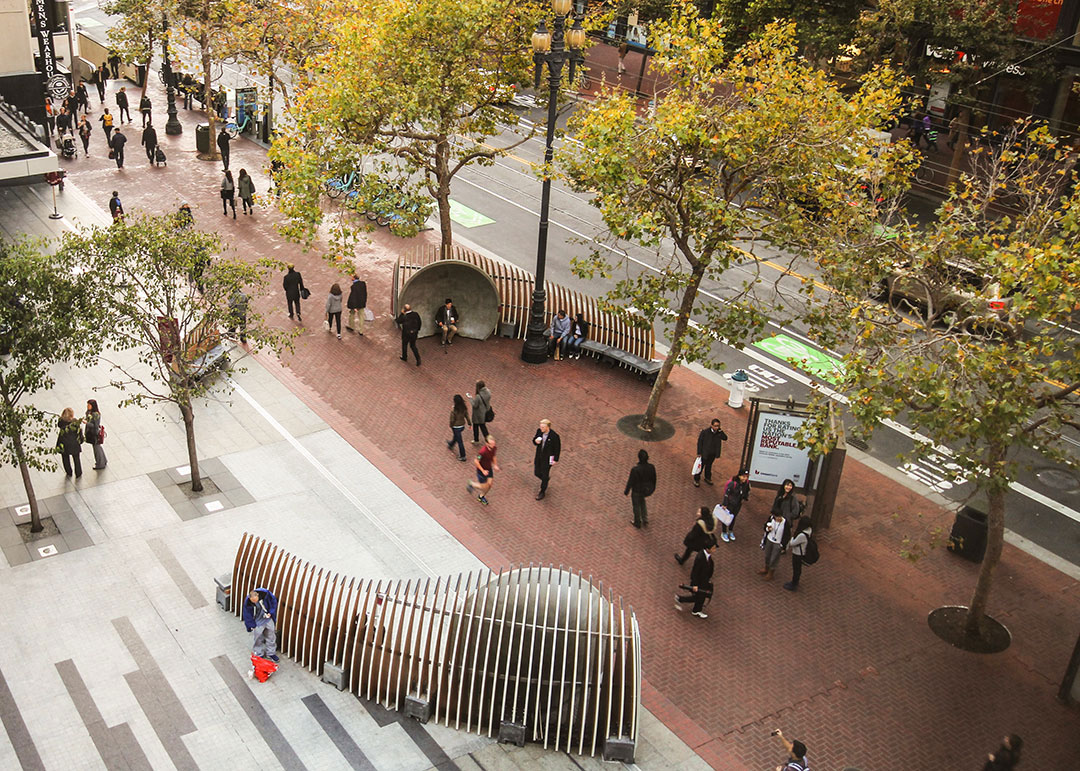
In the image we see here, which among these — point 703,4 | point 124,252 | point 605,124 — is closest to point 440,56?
point 605,124

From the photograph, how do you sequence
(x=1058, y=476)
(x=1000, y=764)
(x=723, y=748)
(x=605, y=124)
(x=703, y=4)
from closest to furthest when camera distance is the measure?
(x=1000, y=764) → (x=723, y=748) → (x=605, y=124) → (x=1058, y=476) → (x=703, y=4)

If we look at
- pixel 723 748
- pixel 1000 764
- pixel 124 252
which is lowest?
pixel 723 748

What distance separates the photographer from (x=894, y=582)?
18.0 meters

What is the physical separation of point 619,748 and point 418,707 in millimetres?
2595

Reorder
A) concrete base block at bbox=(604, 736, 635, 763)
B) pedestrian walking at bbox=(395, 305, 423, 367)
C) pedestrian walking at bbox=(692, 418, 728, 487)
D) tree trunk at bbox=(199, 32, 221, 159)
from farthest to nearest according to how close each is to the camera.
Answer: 1. tree trunk at bbox=(199, 32, 221, 159)
2. pedestrian walking at bbox=(395, 305, 423, 367)
3. pedestrian walking at bbox=(692, 418, 728, 487)
4. concrete base block at bbox=(604, 736, 635, 763)

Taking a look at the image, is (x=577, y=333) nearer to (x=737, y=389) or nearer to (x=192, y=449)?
(x=737, y=389)

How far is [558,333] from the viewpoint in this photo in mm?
24641

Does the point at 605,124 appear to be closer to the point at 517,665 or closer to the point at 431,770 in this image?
the point at 517,665

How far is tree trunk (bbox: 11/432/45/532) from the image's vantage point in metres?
16.5

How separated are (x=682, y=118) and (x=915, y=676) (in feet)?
30.9

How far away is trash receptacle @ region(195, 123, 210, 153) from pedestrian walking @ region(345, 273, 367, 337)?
1597cm

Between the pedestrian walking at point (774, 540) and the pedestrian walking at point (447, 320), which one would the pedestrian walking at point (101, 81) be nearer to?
the pedestrian walking at point (447, 320)

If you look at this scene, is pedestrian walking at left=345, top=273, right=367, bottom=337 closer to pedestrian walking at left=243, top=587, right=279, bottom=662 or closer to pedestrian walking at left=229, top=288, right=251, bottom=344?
pedestrian walking at left=229, top=288, right=251, bottom=344

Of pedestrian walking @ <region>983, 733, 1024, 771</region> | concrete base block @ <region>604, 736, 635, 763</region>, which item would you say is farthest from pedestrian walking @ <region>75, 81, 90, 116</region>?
pedestrian walking @ <region>983, 733, 1024, 771</region>
